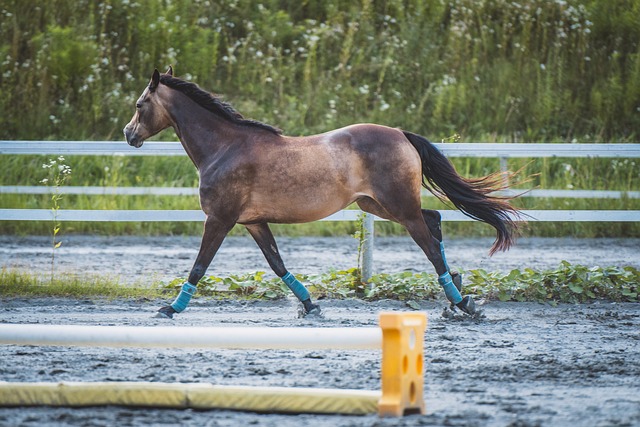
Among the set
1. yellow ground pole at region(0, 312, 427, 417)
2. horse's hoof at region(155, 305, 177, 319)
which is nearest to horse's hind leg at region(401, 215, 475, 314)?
horse's hoof at region(155, 305, 177, 319)

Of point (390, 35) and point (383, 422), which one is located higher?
point (390, 35)

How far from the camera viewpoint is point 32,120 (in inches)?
651

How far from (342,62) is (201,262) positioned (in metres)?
11.6

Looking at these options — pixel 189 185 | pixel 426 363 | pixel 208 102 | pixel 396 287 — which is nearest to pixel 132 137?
pixel 208 102

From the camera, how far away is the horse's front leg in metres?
6.72

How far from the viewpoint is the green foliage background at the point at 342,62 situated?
16609mm

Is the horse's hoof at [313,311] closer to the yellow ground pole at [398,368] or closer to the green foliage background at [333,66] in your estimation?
the yellow ground pole at [398,368]

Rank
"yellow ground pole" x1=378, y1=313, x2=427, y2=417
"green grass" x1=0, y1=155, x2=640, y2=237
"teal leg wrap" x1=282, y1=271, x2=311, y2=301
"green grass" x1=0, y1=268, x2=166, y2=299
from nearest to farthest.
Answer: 1. "yellow ground pole" x1=378, y1=313, x2=427, y2=417
2. "teal leg wrap" x1=282, y1=271, x2=311, y2=301
3. "green grass" x1=0, y1=268, x2=166, y2=299
4. "green grass" x1=0, y1=155, x2=640, y2=237

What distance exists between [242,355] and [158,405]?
4.32 ft

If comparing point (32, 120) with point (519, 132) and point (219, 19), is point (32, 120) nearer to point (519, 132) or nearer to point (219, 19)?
point (219, 19)

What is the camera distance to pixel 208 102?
7.20 meters

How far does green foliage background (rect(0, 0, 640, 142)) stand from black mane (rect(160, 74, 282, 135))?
8.72 m

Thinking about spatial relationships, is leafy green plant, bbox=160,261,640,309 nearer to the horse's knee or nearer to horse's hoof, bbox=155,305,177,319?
the horse's knee

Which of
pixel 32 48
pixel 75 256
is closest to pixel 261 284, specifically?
pixel 75 256
